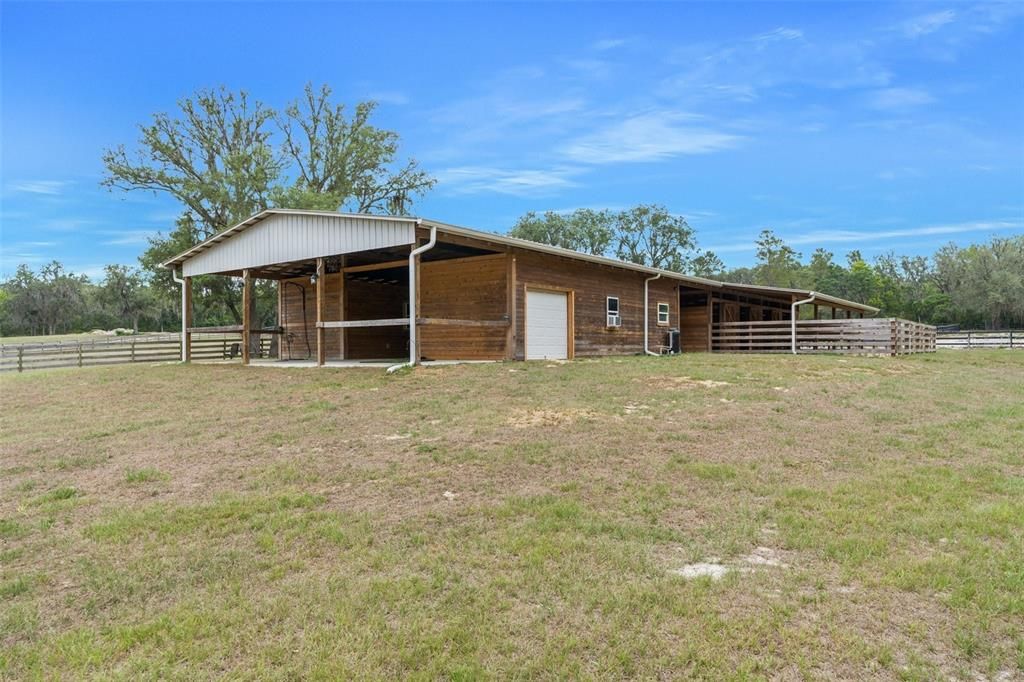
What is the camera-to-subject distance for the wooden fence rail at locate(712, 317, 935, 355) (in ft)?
60.8

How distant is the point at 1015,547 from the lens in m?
3.37

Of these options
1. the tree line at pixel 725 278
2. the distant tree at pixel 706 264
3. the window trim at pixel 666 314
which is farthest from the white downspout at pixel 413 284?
the distant tree at pixel 706 264

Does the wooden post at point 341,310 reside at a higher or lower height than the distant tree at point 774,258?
lower

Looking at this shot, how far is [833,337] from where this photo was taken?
19438 millimetres

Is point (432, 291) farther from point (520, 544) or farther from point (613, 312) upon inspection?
point (520, 544)

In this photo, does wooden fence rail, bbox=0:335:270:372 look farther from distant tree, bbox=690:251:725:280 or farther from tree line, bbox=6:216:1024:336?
distant tree, bbox=690:251:725:280

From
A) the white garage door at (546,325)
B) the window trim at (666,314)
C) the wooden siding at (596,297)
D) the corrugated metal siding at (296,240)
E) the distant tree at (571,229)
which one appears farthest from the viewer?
the distant tree at (571,229)

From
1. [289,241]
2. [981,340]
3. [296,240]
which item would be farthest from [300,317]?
[981,340]

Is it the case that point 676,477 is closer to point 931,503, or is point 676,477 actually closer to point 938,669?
point 931,503

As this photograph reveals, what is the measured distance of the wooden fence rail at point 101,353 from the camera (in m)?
20.0

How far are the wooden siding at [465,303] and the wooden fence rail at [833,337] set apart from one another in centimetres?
1086

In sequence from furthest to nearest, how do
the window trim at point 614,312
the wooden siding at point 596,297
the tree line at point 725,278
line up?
the tree line at point 725,278
the window trim at point 614,312
the wooden siding at point 596,297

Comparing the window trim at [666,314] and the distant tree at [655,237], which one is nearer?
the window trim at [666,314]

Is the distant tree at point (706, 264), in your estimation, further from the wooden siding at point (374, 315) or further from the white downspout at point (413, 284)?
the white downspout at point (413, 284)
